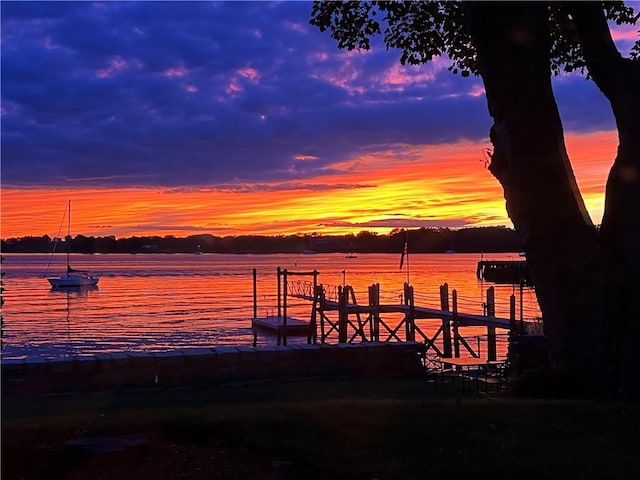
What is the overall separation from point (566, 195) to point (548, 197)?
26 cm

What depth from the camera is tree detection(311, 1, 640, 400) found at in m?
9.01

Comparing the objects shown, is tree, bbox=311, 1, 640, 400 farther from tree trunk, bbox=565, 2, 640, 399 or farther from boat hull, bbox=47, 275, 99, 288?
boat hull, bbox=47, 275, 99, 288

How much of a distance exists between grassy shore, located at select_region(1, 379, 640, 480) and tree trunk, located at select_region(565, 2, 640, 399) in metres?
1.18

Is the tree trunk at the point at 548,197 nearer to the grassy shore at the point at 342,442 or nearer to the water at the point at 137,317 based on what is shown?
the grassy shore at the point at 342,442

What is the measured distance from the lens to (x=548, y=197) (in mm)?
9289

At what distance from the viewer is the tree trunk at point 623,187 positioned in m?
8.88

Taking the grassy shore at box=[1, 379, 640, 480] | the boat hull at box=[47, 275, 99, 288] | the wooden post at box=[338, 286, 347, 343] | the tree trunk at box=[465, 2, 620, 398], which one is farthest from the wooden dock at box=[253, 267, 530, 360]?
the boat hull at box=[47, 275, 99, 288]

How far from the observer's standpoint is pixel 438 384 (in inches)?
524

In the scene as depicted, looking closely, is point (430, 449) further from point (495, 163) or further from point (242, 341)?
point (242, 341)

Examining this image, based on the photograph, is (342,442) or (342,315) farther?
(342,315)

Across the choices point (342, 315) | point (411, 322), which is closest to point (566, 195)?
point (411, 322)

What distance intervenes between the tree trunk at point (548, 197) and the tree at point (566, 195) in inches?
0.5

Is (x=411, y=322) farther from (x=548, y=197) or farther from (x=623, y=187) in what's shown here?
(x=623, y=187)

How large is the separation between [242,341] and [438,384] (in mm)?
24407
